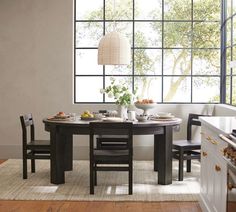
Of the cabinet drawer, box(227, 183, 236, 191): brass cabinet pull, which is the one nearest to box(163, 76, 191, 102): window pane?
the cabinet drawer

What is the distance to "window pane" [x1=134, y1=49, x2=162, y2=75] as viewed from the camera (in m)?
7.80

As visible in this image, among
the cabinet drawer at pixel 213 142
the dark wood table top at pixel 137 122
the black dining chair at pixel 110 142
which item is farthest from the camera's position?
the black dining chair at pixel 110 142

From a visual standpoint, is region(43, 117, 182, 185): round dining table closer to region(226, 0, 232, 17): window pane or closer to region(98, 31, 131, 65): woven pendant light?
region(98, 31, 131, 65): woven pendant light

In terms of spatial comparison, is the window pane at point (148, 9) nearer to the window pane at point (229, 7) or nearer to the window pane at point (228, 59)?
the window pane at point (229, 7)

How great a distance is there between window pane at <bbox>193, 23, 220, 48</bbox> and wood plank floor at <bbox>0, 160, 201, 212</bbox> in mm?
3446

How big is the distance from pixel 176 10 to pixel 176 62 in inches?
32.6

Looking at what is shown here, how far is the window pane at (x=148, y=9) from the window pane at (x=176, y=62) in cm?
61

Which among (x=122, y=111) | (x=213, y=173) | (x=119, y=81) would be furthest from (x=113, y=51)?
(x=213, y=173)

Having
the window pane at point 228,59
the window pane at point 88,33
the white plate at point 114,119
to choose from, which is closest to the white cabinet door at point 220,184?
Result: the white plate at point 114,119

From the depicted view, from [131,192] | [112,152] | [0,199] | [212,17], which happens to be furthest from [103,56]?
[212,17]

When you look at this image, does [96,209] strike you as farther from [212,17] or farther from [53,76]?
[212,17]

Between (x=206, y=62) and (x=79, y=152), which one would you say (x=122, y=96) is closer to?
(x=79, y=152)

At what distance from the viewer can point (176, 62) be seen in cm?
789

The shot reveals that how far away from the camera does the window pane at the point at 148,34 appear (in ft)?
25.5
